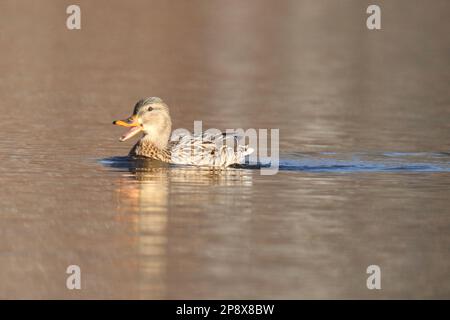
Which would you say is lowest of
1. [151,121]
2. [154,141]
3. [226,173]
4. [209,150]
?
[226,173]

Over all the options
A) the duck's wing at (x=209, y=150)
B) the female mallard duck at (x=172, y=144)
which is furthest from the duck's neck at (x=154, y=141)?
the duck's wing at (x=209, y=150)

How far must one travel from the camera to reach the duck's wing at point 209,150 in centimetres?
1756

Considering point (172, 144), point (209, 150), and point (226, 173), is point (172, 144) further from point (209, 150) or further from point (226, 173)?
point (226, 173)

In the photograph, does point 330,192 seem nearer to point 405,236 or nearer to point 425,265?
point 405,236

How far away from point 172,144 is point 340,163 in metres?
2.38

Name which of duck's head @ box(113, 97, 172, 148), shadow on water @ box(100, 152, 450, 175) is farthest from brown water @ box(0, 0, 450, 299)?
duck's head @ box(113, 97, 172, 148)

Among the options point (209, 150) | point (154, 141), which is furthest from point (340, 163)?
point (154, 141)

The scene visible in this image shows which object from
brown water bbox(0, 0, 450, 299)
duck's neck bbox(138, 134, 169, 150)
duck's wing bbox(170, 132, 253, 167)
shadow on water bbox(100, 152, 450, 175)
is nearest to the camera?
brown water bbox(0, 0, 450, 299)

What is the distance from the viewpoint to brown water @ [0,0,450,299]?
11.4 m

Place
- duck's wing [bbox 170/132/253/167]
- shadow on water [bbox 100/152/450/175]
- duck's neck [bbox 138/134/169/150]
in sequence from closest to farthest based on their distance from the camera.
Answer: shadow on water [bbox 100/152/450/175]
duck's wing [bbox 170/132/253/167]
duck's neck [bbox 138/134/169/150]

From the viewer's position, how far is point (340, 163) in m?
17.6

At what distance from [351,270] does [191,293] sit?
1.66m

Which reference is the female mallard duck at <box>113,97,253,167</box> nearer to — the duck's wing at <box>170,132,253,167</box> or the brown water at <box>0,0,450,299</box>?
the duck's wing at <box>170,132,253,167</box>

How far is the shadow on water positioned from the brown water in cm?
4
